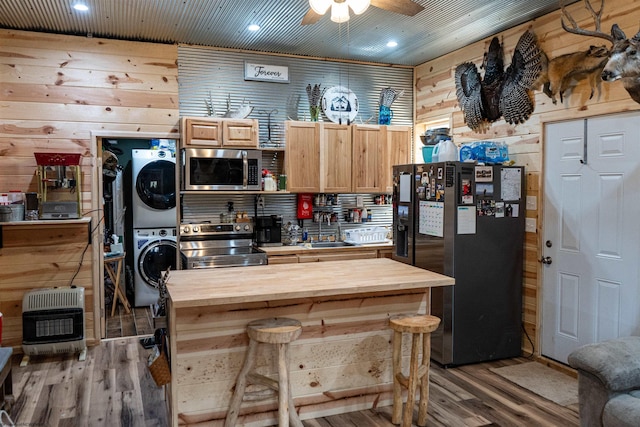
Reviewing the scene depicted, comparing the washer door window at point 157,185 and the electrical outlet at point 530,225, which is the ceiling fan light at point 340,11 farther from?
the washer door window at point 157,185

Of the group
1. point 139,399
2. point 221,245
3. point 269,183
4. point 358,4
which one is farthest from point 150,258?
point 358,4

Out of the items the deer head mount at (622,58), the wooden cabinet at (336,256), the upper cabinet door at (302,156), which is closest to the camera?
the deer head mount at (622,58)

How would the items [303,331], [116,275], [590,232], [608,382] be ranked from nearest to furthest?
1. [608,382]
2. [303,331]
3. [590,232]
4. [116,275]

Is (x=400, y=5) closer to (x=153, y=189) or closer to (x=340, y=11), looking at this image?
(x=340, y=11)

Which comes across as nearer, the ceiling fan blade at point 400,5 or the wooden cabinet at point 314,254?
the ceiling fan blade at point 400,5

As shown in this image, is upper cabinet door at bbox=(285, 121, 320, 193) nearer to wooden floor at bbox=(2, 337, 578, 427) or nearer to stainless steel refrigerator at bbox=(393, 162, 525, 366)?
stainless steel refrigerator at bbox=(393, 162, 525, 366)

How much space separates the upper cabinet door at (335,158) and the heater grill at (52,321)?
2.55 metres

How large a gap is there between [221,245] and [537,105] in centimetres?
321

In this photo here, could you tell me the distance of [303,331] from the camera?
10.1 feet

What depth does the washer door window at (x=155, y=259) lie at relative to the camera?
6176 millimetres

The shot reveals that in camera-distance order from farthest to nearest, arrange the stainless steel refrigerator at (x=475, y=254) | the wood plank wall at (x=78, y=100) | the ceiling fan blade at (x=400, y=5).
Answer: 1. the wood plank wall at (x=78, y=100)
2. the stainless steel refrigerator at (x=475, y=254)
3. the ceiling fan blade at (x=400, y=5)

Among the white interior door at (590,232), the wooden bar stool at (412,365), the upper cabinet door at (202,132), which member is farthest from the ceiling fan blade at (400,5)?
the upper cabinet door at (202,132)

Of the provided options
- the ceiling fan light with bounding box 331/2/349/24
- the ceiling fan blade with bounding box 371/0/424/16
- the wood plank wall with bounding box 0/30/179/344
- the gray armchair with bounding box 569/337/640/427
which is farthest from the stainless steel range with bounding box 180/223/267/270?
the gray armchair with bounding box 569/337/640/427

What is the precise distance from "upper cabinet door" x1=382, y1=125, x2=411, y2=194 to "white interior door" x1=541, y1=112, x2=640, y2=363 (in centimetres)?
170
